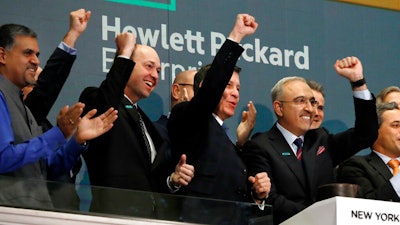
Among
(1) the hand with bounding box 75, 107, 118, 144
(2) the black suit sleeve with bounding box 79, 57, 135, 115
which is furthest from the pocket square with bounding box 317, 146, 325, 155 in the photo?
(1) the hand with bounding box 75, 107, 118, 144

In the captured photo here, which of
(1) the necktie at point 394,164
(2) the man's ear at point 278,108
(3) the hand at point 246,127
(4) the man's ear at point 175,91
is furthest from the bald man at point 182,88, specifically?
(1) the necktie at point 394,164

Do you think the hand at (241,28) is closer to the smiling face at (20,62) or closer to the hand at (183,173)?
the hand at (183,173)

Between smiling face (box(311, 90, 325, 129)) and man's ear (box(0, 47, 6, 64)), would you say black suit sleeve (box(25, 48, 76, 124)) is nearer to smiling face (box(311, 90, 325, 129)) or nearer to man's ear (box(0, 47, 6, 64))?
man's ear (box(0, 47, 6, 64))

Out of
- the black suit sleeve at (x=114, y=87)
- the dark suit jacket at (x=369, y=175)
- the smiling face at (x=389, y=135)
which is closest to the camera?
the black suit sleeve at (x=114, y=87)

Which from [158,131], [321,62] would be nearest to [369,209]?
[158,131]

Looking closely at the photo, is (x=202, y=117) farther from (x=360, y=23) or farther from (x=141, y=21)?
(x=360, y=23)

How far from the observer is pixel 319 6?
7199mm

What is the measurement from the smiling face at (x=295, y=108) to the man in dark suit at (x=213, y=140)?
489 millimetres

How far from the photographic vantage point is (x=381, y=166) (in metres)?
5.74

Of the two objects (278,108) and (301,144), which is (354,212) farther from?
(278,108)

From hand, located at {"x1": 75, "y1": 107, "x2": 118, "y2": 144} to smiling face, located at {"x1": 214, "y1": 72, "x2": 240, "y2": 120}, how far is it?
73cm

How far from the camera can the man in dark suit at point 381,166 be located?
5.42 meters

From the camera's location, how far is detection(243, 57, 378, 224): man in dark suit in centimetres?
528

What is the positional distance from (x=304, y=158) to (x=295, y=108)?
0.36 metres
